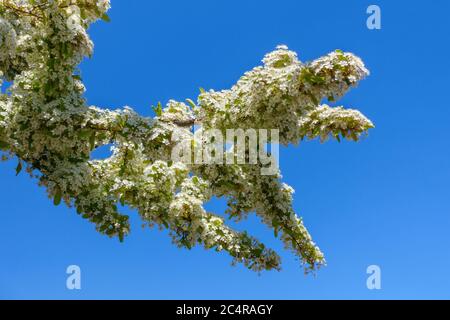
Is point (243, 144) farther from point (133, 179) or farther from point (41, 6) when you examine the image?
point (41, 6)

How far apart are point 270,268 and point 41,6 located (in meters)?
7.31

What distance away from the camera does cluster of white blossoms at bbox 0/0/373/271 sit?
10.7 meters

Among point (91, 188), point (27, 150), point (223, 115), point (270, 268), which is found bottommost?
point (270, 268)

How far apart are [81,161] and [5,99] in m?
2.07

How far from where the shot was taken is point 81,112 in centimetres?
1081

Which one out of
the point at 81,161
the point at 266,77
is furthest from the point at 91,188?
the point at 266,77

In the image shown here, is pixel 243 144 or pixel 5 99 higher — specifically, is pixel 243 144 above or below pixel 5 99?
below

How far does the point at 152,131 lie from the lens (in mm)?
10773

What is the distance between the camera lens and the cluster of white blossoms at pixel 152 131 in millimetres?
10672

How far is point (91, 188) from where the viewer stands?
11.1 metres
